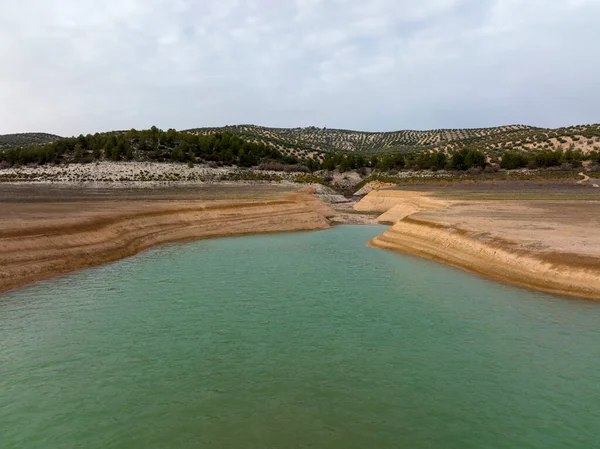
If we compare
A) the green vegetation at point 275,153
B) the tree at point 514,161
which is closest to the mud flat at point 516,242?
the tree at point 514,161

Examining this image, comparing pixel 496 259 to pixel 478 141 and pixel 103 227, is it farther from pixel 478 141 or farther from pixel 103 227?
pixel 478 141

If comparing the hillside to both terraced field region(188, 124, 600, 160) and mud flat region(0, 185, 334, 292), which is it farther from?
mud flat region(0, 185, 334, 292)

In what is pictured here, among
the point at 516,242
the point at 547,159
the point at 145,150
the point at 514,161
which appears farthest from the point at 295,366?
the point at 145,150

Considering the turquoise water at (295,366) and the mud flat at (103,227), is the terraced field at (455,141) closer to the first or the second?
the mud flat at (103,227)

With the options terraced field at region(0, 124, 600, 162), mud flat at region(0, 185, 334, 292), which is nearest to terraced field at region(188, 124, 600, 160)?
terraced field at region(0, 124, 600, 162)

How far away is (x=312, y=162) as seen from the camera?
399 ft

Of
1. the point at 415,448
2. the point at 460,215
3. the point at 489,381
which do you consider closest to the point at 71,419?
the point at 415,448

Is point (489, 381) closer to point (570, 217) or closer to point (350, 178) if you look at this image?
point (570, 217)

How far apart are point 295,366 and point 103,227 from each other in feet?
77.8

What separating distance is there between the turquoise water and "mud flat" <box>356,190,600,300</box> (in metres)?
1.71

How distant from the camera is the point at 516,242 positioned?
2552cm

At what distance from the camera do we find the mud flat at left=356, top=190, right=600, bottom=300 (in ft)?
67.9

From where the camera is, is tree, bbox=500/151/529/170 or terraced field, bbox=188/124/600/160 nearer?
tree, bbox=500/151/529/170

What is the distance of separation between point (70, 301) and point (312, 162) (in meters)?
105
